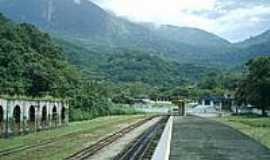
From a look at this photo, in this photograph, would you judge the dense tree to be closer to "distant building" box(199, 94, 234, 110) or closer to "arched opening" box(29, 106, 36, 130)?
"distant building" box(199, 94, 234, 110)

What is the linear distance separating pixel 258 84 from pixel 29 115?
4355cm

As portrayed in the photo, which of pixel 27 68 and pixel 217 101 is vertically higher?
pixel 27 68

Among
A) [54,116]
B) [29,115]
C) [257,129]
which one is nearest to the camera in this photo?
[29,115]

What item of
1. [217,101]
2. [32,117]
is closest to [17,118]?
[32,117]

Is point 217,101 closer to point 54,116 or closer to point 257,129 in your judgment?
point 54,116

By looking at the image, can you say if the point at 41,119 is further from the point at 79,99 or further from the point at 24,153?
the point at 79,99

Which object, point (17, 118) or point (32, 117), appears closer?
point (17, 118)

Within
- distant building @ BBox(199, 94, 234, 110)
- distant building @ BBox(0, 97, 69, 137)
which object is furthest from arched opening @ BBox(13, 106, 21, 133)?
distant building @ BBox(199, 94, 234, 110)

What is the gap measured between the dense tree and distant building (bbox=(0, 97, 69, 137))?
33.3 metres

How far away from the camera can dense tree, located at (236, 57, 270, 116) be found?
250 ft

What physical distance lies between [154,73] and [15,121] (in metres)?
154

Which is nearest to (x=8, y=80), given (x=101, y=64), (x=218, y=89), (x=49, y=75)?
(x=49, y=75)

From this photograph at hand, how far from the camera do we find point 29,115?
41094 millimetres

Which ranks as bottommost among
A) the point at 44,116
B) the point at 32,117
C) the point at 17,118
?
the point at 44,116
